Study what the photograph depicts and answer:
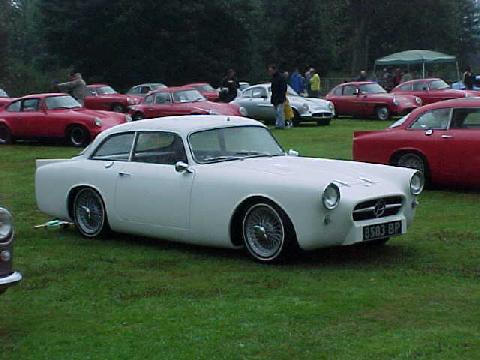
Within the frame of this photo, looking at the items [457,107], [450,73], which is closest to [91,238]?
[457,107]

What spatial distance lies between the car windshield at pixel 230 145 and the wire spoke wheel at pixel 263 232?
1.00 m

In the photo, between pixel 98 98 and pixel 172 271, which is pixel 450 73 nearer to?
pixel 98 98

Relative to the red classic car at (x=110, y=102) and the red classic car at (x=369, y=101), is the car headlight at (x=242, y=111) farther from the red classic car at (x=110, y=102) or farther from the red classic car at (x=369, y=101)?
the red classic car at (x=110, y=102)

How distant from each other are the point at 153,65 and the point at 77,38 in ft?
15.2

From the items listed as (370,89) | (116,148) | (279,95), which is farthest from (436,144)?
(370,89)

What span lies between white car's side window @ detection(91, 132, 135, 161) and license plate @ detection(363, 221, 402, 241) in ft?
9.75

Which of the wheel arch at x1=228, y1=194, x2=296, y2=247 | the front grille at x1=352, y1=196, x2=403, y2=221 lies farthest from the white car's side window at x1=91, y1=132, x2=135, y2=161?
the front grille at x1=352, y1=196, x2=403, y2=221

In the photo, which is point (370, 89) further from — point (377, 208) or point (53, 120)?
point (377, 208)

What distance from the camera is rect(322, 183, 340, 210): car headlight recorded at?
8500mm

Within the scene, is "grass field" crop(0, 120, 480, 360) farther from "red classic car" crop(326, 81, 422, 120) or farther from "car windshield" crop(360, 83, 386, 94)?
"car windshield" crop(360, 83, 386, 94)

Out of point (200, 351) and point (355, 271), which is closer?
point (200, 351)

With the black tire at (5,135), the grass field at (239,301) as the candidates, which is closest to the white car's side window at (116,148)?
the grass field at (239,301)

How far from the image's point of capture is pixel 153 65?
178ft

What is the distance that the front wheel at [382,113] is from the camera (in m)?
31.5
